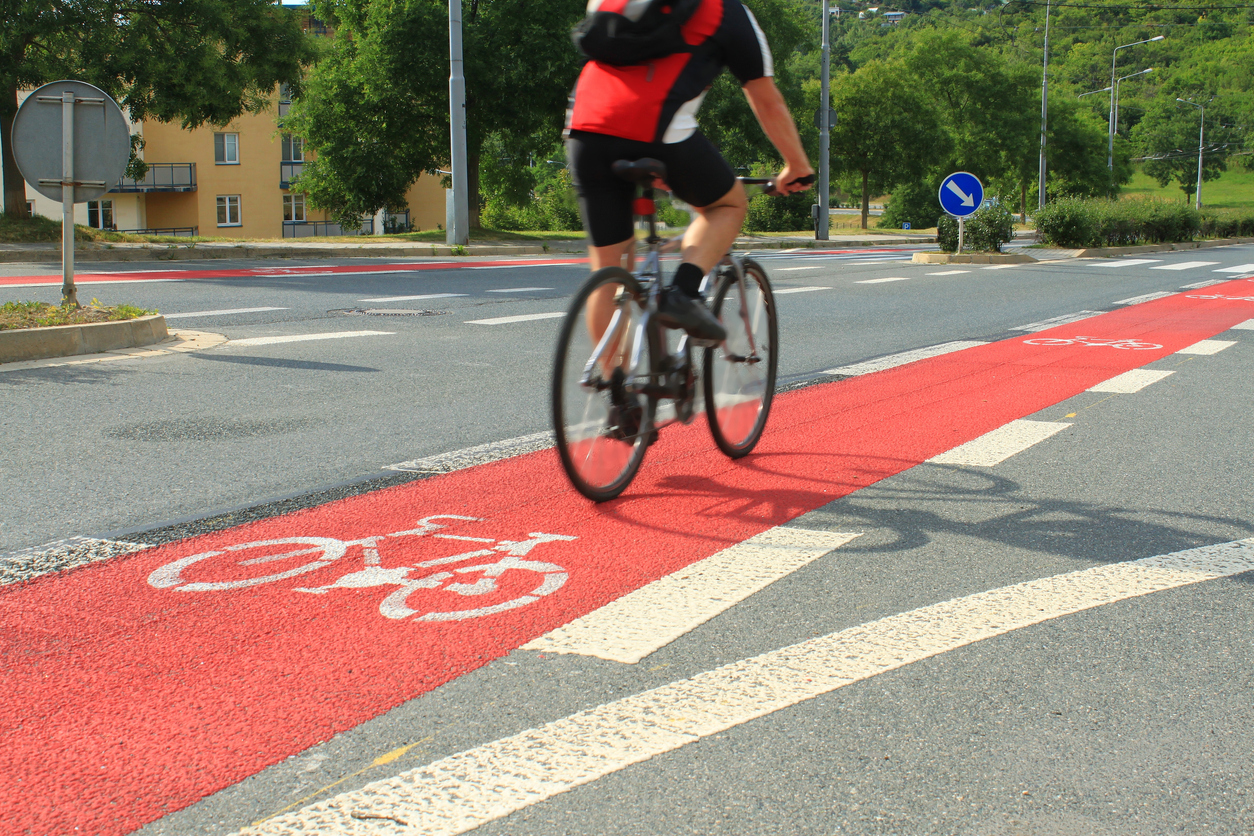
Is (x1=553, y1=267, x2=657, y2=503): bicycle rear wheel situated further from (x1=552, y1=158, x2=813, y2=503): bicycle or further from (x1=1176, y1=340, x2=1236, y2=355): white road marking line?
(x1=1176, y1=340, x2=1236, y2=355): white road marking line

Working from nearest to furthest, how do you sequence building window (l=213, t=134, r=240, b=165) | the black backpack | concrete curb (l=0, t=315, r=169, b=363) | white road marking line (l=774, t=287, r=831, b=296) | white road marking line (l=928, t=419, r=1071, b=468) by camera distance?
the black backpack, white road marking line (l=928, t=419, r=1071, b=468), concrete curb (l=0, t=315, r=169, b=363), white road marking line (l=774, t=287, r=831, b=296), building window (l=213, t=134, r=240, b=165)

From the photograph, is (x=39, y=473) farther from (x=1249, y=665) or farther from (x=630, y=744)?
(x=1249, y=665)

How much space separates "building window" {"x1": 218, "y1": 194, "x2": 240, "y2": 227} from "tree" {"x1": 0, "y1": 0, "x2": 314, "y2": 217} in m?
40.2

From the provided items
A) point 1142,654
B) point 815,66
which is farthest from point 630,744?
point 815,66

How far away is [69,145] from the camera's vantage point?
9.28 metres

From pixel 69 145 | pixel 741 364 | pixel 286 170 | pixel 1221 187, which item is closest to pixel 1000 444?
pixel 741 364

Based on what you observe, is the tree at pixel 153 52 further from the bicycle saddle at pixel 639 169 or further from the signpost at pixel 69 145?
the bicycle saddle at pixel 639 169

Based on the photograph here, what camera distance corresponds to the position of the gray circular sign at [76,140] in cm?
917

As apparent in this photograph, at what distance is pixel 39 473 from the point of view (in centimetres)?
478

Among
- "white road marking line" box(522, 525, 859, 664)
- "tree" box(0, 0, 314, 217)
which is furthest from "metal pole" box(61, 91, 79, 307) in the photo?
"tree" box(0, 0, 314, 217)

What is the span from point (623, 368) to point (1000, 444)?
2.21 m

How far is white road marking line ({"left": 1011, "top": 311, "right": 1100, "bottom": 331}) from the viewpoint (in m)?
11.4

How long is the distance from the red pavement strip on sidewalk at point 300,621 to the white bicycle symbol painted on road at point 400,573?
2 cm

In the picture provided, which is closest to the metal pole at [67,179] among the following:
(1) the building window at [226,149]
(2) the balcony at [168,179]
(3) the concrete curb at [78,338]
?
(3) the concrete curb at [78,338]
